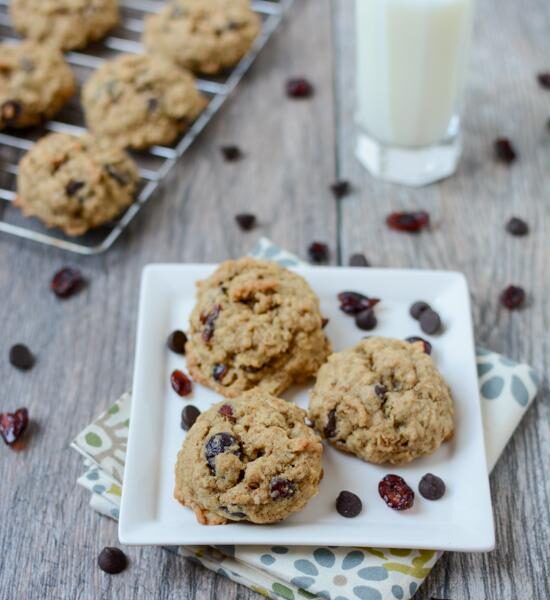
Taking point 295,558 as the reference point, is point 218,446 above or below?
above

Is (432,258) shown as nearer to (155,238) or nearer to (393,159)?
(393,159)

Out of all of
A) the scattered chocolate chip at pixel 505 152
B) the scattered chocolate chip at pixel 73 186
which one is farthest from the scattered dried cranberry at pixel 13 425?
the scattered chocolate chip at pixel 505 152

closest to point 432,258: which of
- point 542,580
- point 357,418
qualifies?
point 357,418

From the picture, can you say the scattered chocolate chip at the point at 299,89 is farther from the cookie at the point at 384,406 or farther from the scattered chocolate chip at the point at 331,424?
the scattered chocolate chip at the point at 331,424

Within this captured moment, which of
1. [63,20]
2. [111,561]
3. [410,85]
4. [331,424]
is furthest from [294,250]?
[63,20]

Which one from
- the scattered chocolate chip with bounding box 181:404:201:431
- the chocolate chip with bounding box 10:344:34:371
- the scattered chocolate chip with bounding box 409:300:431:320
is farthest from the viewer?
the chocolate chip with bounding box 10:344:34:371

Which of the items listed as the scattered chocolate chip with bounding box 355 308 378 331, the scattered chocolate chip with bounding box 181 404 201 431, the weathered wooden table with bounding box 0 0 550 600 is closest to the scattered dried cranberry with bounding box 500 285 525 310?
the weathered wooden table with bounding box 0 0 550 600

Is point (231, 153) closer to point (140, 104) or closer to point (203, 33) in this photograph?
point (140, 104)

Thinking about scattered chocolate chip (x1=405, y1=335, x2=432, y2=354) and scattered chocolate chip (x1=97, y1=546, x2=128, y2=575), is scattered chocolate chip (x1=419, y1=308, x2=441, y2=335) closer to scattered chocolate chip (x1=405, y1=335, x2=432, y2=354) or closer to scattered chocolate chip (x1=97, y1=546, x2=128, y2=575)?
scattered chocolate chip (x1=405, y1=335, x2=432, y2=354)
